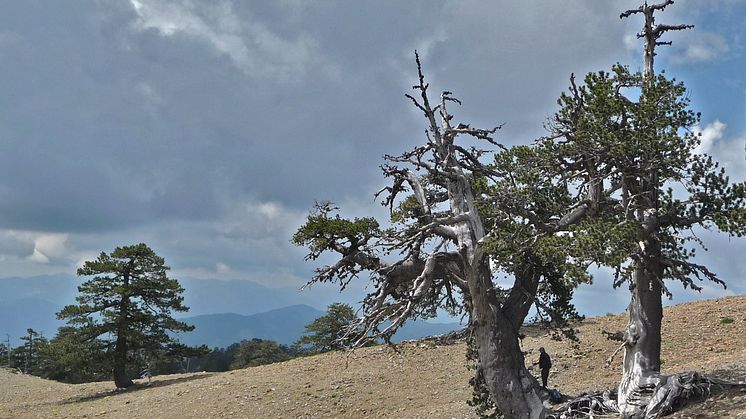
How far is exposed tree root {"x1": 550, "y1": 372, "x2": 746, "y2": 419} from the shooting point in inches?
484

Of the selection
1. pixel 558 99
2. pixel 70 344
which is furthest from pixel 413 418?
pixel 70 344

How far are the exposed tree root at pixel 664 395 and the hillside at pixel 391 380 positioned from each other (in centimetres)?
556

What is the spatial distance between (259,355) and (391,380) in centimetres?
5170

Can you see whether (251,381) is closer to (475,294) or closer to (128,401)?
(128,401)

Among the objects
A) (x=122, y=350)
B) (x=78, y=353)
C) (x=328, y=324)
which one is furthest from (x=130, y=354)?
(x=328, y=324)

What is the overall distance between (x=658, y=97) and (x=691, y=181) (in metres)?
2.19

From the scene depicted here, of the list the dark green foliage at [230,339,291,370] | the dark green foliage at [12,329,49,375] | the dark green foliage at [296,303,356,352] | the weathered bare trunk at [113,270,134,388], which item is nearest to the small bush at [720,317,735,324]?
the dark green foliage at [296,303,356,352]

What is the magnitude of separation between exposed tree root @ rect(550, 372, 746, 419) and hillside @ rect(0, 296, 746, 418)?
18.2 ft

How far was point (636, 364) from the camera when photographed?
13.6 meters

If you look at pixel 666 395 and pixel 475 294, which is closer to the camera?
pixel 666 395

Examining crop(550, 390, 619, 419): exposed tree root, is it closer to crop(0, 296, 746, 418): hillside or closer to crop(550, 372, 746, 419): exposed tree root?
crop(550, 372, 746, 419): exposed tree root

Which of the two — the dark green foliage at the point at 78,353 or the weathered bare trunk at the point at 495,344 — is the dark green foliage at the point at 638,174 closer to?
the weathered bare trunk at the point at 495,344

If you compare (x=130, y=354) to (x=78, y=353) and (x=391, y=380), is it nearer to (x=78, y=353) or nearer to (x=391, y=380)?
(x=78, y=353)

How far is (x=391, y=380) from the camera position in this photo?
27.5m
